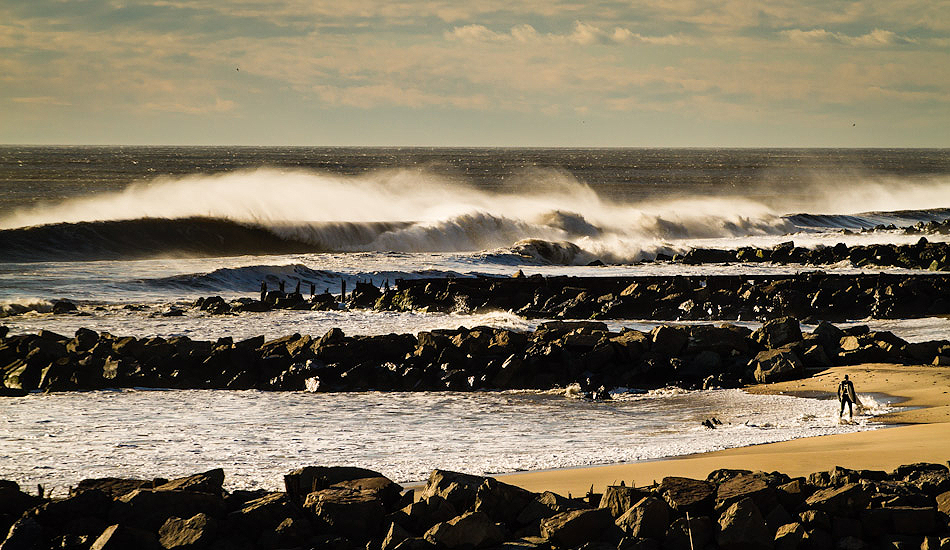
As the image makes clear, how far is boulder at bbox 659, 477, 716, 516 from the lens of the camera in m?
6.97

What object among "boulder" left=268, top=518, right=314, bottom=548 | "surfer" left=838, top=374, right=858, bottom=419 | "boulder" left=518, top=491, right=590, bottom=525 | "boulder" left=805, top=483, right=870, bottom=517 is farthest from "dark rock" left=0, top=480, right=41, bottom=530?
"surfer" left=838, top=374, right=858, bottom=419

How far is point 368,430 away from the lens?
39.4 feet

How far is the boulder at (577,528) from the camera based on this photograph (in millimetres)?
6777

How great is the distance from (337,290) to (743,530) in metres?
24.2

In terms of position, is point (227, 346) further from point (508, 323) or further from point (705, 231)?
point (705, 231)

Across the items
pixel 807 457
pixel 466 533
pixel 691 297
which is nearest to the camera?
pixel 466 533

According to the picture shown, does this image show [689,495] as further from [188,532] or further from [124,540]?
[124,540]

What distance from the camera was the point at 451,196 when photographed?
64688mm

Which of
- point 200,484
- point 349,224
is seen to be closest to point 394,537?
point 200,484

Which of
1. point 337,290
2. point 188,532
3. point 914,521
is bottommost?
point 337,290

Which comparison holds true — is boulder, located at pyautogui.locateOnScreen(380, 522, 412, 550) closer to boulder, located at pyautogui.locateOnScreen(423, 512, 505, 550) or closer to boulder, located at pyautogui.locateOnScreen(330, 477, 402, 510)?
boulder, located at pyautogui.locateOnScreen(423, 512, 505, 550)

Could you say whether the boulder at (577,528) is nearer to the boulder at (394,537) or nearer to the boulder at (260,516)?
the boulder at (394,537)

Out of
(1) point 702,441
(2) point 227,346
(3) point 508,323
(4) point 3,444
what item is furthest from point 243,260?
(1) point 702,441


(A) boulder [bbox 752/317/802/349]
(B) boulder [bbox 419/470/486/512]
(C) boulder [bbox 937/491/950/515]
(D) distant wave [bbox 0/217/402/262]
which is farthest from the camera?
(D) distant wave [bbox 0/217/402/262]
